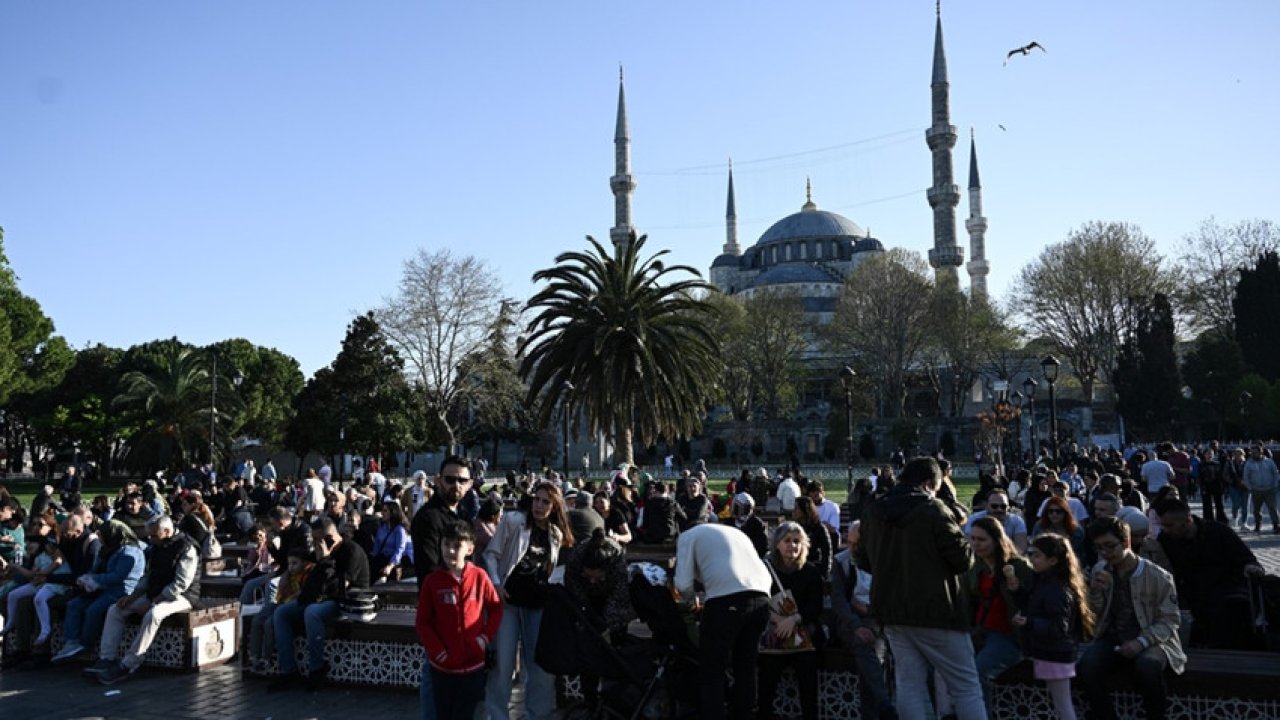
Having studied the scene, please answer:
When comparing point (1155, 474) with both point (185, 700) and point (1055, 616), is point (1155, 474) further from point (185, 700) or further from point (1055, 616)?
point (185, 700)

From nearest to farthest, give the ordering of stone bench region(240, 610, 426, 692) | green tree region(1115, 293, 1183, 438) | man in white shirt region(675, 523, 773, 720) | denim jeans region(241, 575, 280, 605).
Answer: man in white shirt region(675, 523, 773, 720)
stone bench region(240, 610, 426, 692)
denim jeans region(241, 575, 280, 605)
green tree region(1115, 293, 1183, 438)

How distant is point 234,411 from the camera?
50.2 metres

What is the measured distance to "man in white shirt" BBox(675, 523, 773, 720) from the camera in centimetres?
509

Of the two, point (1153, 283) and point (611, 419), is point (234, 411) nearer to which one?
point (611, 419)

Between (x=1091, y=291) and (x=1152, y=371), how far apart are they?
17.3 feet

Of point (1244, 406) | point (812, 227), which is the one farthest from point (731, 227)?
point (1244, 406)

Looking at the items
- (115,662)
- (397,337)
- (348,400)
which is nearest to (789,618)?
(115,662)

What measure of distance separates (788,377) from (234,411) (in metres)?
31.9

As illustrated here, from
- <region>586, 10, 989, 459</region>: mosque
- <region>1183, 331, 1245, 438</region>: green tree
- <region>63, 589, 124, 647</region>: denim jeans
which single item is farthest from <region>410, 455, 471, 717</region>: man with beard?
<region>1183, 331, 1245, 438</region>: green tree

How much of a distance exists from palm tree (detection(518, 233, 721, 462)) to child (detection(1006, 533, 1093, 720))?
55.0 feet

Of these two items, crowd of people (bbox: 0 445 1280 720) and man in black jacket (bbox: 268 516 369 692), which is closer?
crowd of people (bbox: 0 445 1280 720)

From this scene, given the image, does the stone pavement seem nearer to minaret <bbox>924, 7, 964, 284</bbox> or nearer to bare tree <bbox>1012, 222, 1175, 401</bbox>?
bare tree <bbox>1012, 222, 1175, 401</bbox>

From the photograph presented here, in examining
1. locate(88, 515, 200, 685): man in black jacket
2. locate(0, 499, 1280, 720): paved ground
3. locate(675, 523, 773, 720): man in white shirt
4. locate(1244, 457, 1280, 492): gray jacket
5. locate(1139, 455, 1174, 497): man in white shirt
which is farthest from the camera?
locate(1244, 457, 1280, 492): gray jacket

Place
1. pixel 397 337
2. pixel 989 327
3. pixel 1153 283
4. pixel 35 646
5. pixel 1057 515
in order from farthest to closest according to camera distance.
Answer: pixel 989 327 < pixel 1153 283 < pixel 397 337 < pixel 35 646 < pixel 1057 515
